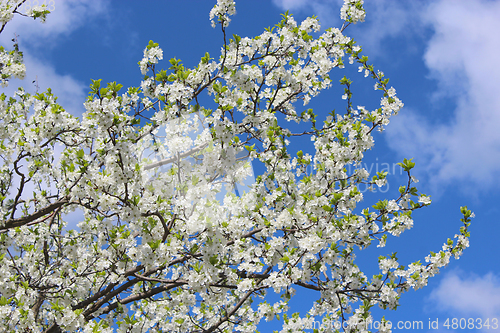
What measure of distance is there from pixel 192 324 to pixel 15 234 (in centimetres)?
375

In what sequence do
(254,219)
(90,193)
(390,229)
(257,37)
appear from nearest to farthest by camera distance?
1. (90,193)
2. (254,219)
3. (390,229)
4. (257,37)

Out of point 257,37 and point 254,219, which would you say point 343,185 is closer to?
point 254,219

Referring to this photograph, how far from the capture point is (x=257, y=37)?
575 cm

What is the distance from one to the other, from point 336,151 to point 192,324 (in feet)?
14.9

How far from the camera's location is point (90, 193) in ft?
14.5

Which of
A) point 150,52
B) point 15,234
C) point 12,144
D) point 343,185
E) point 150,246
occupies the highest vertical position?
point 150,52

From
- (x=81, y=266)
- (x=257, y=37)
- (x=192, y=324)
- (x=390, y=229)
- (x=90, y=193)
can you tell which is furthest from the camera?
(x=192, y=324)

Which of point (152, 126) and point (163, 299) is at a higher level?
point (152, 126)

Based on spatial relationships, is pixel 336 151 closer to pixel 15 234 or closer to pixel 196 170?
pixel 196 170

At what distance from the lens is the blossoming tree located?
4.50 m

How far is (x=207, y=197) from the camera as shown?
4.66 metres

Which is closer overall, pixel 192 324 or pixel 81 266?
pixel 81 266

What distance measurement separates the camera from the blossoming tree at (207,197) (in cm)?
450

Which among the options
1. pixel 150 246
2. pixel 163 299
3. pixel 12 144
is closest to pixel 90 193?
pixel 150 246
